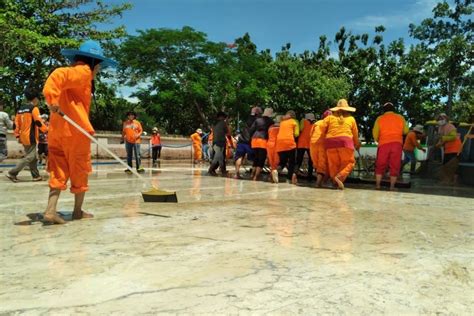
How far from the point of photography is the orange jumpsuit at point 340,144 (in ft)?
28.2

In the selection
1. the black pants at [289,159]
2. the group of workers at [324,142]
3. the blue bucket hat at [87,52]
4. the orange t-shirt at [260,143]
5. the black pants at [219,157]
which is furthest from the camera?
the black pants at [219,157]

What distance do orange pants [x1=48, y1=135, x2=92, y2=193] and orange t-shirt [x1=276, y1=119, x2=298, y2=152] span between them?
5.46 metres

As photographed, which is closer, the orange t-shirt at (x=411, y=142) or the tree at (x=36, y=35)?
the orange t-shirt at (x=411, y=142)

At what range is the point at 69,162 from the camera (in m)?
4.74

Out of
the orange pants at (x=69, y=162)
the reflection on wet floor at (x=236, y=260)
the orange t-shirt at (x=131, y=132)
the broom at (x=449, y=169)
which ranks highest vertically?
the orange t-shirt at (x=131, y=132)

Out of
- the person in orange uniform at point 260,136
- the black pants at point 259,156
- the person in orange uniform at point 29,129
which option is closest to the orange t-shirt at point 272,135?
the person in orange uniform at point 260,136

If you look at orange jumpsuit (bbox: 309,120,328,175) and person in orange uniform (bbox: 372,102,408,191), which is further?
orange jumpsuit (bbox: 309,120,328,175)

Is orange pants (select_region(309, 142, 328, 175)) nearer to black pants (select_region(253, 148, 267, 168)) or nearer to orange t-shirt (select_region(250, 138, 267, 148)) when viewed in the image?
orange t-shirt (select_region(250, 138, 267, 148))

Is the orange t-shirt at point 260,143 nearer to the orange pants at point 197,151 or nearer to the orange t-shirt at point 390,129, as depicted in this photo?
the orange t-shirt at point 390,129

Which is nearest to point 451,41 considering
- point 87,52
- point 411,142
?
point 411,142

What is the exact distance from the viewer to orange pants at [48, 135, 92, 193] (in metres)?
4.65

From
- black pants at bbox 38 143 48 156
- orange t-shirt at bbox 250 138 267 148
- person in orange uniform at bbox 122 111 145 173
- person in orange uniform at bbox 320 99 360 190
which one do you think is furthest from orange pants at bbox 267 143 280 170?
black pants at bbox 38 143 48 156

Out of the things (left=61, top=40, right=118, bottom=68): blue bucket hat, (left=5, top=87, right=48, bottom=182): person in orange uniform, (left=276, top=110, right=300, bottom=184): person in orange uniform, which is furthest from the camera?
(left=276, top=110, right=300, bottom=184): person in orange uniform

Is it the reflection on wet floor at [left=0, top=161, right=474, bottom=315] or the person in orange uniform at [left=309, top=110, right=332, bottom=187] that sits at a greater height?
the person in orange uniform at [left=309, top=110, right=332, bottom=187]
